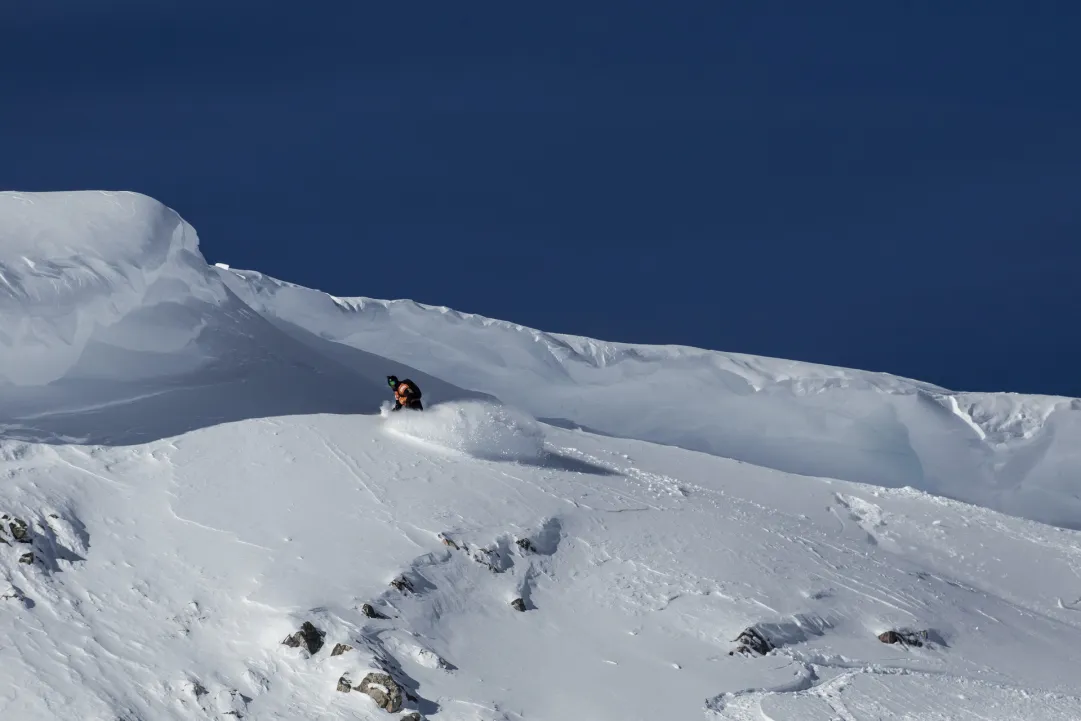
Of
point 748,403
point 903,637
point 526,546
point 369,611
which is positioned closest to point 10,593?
point 369,611

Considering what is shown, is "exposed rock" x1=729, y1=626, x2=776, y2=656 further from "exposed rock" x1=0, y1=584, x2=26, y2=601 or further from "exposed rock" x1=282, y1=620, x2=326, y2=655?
"exposed rock" x1=0, y1=584, x2=26, y2=601

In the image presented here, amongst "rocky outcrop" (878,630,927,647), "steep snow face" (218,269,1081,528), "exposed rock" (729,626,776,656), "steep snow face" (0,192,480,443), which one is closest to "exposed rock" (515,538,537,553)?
"exposed rock" (729,626,776,656)

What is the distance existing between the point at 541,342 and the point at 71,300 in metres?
18.1

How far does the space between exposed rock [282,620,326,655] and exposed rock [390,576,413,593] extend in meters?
2.33

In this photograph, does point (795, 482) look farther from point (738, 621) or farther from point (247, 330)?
point (247, 330)

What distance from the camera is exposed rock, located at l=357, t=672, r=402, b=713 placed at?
2716cm

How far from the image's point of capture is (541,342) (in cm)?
5369

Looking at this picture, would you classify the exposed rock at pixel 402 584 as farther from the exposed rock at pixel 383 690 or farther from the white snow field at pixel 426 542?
the exposed rock at pixel 383 690

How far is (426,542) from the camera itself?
106ft

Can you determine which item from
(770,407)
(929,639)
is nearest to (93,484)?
(929,639)

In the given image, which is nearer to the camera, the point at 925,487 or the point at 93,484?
the point at 93,484

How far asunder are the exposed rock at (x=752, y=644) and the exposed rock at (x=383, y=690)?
6357mm

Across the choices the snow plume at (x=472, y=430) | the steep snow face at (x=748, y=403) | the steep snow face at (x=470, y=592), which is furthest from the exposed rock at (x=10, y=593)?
the steep snow face at (x=748, y=403)

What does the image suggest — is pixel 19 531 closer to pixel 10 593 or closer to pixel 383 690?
pixel 10 593
